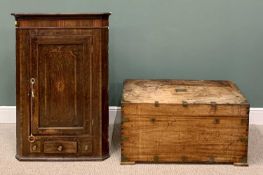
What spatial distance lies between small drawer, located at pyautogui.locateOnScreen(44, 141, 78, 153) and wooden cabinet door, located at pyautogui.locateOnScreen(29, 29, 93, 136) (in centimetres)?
5

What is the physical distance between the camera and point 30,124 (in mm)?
3059

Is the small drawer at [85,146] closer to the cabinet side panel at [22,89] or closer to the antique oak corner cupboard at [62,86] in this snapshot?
the antique oak corner cupboard at [62,86]

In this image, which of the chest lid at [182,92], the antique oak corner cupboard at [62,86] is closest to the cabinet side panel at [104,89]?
the antique oak corner cupboard at [62,86]

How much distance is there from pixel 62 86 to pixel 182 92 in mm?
696

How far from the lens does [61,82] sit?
302 cm

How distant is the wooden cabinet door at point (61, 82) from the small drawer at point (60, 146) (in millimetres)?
53

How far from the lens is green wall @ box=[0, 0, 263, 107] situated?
12.1 feet

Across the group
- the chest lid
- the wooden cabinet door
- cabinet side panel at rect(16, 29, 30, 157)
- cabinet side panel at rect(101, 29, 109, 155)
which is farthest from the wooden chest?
cabinet side panel at rect(16, 29, 30, 157)

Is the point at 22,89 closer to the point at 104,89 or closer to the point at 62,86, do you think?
the point at 62,86

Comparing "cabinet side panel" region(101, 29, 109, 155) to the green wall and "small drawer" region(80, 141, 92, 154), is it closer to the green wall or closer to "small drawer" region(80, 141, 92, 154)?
"small drawer" region(80, 141, 92, 154)

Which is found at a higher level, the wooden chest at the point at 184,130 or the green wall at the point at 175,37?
the green wall at the point at 175,37

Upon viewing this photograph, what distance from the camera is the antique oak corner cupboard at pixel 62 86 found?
9.75 ft

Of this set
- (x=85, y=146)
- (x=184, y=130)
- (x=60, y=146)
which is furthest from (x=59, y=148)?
(x=184, y=130)

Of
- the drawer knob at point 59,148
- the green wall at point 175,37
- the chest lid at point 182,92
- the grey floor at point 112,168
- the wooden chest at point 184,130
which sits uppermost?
the green wall at point 175,37
